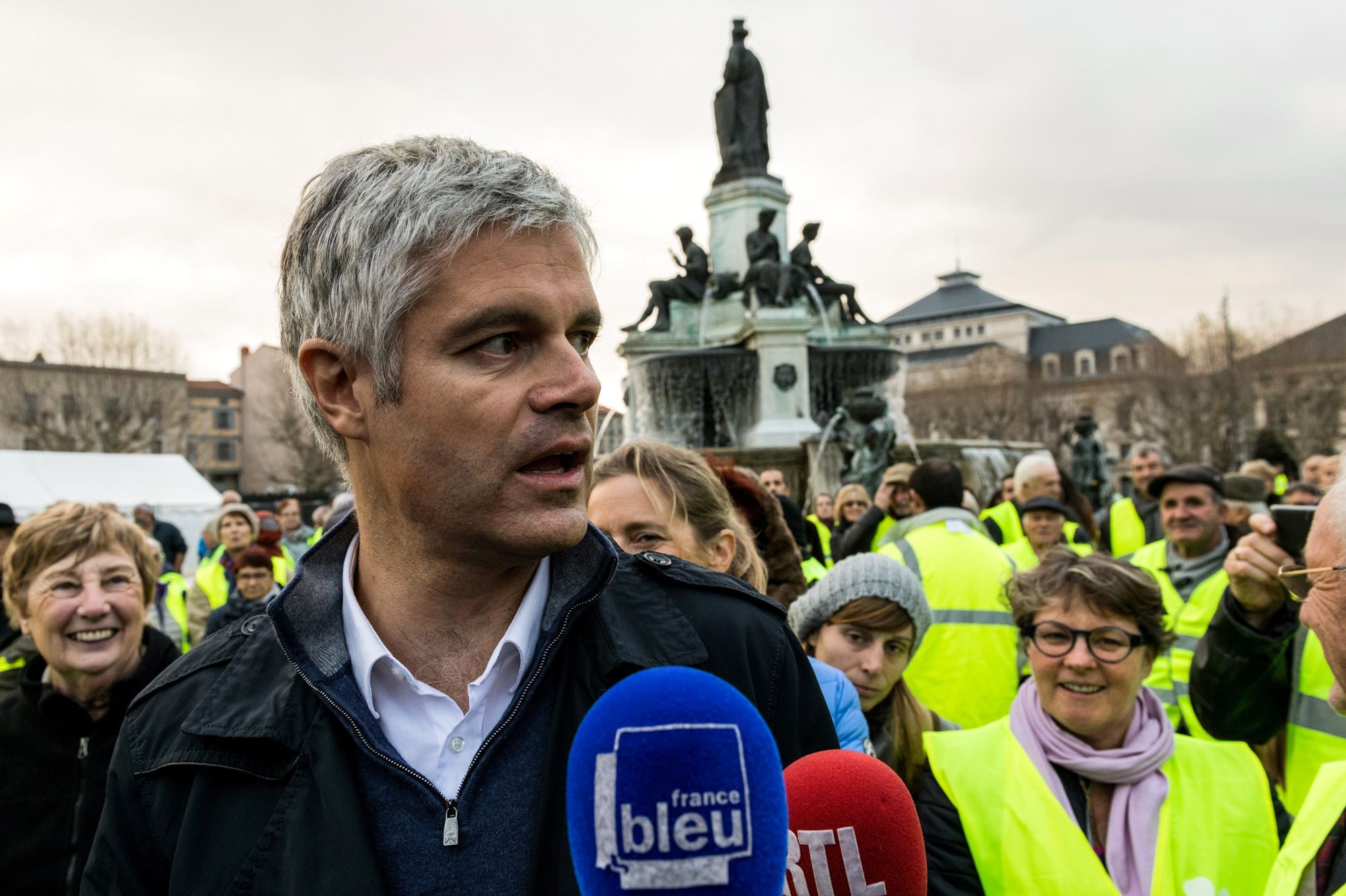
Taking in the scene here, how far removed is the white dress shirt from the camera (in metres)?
1.47

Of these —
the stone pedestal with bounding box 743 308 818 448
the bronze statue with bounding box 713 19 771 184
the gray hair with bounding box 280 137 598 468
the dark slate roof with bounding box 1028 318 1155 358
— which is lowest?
the gray hair with bounding box 280 137 598 468

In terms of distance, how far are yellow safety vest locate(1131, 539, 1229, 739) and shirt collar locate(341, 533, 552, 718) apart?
129 inches

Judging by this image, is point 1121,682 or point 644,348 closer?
point 1121,682

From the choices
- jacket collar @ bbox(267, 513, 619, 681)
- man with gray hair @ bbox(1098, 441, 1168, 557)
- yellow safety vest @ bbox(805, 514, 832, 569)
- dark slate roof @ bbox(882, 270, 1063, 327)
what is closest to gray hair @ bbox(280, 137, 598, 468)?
jacket collar @ bbox(267, 513, 619, 681)

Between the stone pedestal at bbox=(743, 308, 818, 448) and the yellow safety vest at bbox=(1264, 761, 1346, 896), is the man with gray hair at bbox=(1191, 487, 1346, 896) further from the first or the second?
the stone pedestal at bbox=(743, 308, 818, 448)

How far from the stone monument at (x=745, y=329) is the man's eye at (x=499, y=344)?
16383mm

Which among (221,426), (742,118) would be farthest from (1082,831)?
(221,426)

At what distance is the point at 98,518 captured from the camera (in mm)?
3582

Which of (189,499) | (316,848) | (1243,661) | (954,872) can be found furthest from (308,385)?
(189,499)

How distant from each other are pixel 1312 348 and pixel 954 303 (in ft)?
216

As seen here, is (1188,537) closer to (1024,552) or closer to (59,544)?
(1024,552)

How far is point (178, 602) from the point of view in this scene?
25.4 feet

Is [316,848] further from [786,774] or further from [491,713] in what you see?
[786,774]

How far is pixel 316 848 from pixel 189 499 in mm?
21684
